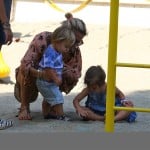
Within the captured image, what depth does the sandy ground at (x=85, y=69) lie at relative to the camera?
4.59m

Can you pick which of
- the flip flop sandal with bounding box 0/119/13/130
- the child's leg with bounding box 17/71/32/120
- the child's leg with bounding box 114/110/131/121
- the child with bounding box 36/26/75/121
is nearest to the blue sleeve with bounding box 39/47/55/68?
the child with bounding box 36/26/75/121

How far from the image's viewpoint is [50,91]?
4.71m

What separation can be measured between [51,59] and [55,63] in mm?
45

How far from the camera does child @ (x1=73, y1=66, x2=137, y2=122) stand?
4.71 meters

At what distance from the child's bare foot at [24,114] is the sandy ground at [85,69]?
1.7 inches

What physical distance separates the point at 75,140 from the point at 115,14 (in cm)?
90

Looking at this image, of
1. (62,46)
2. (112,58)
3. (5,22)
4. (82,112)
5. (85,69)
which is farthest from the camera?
(85,69)

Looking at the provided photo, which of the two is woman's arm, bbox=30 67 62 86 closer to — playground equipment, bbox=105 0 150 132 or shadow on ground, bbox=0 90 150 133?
shadow on ground, bbox=0 90 150 133

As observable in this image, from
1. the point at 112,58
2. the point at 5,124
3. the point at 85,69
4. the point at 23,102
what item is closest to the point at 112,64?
the point at 112,58

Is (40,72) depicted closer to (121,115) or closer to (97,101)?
(97,101)

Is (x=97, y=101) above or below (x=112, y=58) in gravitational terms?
below

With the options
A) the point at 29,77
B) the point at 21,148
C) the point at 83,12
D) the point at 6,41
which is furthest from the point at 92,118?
the point at 83,12

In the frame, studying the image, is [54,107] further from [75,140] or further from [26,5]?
[26,5]

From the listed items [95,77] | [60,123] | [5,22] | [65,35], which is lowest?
[60,123]
